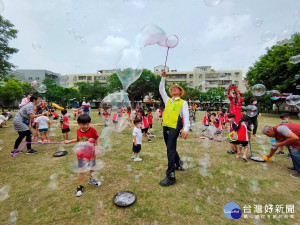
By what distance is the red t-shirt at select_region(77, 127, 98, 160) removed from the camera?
10.5 feet

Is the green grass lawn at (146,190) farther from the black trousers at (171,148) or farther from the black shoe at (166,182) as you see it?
the black trousers at (171,148)

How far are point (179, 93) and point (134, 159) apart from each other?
2.68 meters

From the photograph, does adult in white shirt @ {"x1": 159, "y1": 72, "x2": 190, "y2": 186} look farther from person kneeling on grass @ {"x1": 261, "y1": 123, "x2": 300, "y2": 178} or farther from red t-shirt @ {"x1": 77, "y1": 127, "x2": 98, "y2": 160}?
person kneeling on grass @ {"x1": 261, "y1": 123, "x2": 300, "y2": 178}

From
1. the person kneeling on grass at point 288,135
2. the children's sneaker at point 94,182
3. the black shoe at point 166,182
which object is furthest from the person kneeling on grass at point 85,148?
the person kneeling on grass at point 288,135

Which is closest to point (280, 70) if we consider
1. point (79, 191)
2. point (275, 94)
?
point (275, 94)

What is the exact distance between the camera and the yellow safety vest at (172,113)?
3.49m

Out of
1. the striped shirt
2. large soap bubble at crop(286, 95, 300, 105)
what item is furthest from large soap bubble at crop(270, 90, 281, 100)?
the striped shirt

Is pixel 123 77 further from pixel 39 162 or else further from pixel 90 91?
pixel 90 91

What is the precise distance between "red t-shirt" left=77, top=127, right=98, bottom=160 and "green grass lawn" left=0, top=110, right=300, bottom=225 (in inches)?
30.3

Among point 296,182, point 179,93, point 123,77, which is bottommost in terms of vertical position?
point 296,182

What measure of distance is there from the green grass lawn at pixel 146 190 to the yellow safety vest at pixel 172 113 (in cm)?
141

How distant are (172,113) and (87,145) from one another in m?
1.95

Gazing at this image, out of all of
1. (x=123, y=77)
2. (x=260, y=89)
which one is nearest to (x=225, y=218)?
(x=123, y=77)

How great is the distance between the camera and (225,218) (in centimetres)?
261
